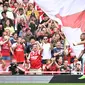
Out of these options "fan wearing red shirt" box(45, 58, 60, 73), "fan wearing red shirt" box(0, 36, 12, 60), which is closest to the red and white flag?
"fan wearing red shirt" box(45, 58, 60, 73)

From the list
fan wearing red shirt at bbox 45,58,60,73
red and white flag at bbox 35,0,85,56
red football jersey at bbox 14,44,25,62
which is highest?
red and white flag at bbox 35,0,85,56

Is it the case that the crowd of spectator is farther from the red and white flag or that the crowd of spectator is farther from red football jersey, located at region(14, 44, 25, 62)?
the red and white flag

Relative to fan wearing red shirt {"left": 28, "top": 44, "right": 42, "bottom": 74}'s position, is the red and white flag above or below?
above

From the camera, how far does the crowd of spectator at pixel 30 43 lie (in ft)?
19.5

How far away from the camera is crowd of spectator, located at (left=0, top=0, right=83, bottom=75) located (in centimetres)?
595

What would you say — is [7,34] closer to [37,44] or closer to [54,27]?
[37,44]

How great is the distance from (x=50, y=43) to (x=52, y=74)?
920mm

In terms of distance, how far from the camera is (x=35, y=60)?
5.97 meters

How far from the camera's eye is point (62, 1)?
19.8 feet

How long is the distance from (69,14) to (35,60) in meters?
1.71

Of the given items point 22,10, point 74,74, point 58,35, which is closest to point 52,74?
point 74,74

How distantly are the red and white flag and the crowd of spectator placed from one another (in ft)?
0.57

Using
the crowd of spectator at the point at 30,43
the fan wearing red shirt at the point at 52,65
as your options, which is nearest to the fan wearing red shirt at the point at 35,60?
the crowd of spectator at the point at 30,43

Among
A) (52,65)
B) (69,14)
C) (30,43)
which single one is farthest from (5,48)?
(69,14)
